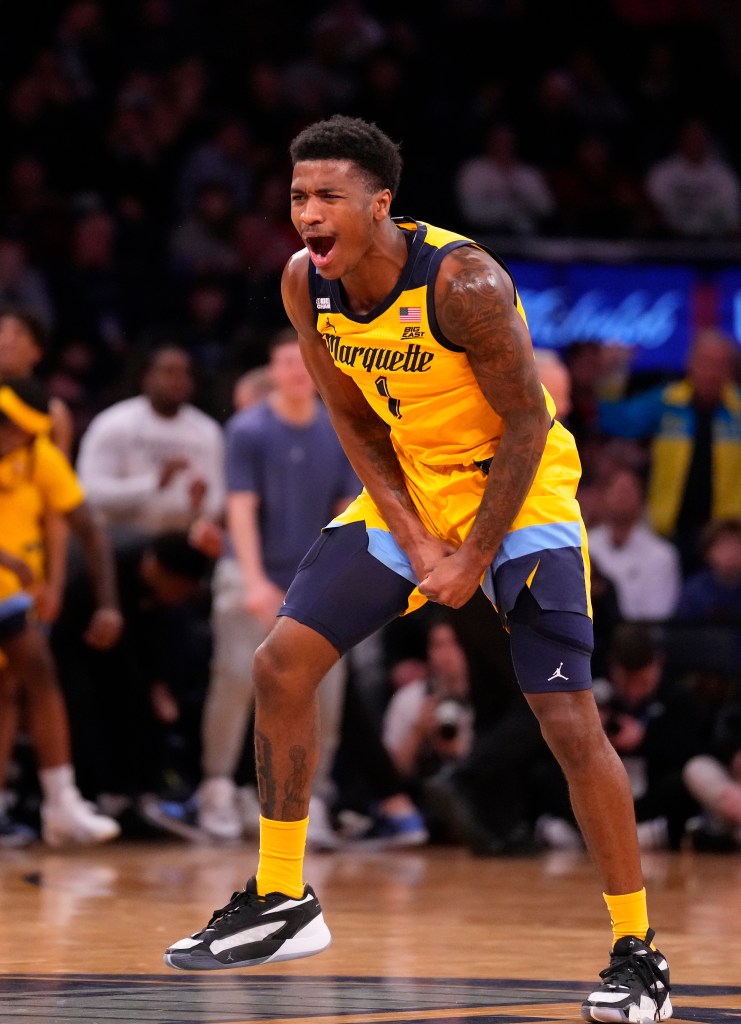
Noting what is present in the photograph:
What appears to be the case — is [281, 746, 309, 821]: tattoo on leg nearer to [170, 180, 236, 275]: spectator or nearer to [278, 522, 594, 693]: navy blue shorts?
[278, 522, 594, 693]: navy blue shorts

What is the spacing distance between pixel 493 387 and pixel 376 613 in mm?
566

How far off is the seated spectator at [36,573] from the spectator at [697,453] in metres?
3.39

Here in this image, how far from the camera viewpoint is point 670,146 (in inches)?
534

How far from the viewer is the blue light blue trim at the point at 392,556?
13.7 ft

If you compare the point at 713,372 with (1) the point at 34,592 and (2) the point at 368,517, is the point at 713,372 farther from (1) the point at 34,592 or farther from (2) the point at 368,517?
(2) the point at 368,517

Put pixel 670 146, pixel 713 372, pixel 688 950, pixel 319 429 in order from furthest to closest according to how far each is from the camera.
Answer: pixel 670 146 → pixel 713 372 → pixel 319 429 → pixel 688 950

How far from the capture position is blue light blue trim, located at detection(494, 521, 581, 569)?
13.6 feet

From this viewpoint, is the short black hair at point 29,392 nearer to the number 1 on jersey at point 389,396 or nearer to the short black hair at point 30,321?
the short black hair at point 30,321

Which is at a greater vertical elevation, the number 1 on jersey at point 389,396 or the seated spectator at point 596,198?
the seated spectator at point 596,198

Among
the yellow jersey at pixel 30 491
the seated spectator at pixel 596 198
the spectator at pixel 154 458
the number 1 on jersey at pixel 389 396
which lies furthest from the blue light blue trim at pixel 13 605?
the seated spectator at pixel 596 198

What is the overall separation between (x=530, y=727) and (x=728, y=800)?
87cm

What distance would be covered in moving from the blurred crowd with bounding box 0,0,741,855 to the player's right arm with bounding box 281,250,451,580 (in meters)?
2.89

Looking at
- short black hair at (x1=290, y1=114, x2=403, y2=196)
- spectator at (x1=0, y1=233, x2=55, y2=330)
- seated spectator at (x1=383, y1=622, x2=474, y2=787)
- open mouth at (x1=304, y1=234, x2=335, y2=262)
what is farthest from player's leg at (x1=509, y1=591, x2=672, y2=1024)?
spectator at (x1=0, y1=233, x2=55, y2=330)

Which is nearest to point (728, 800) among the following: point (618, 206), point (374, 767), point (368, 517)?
point (374, 767)
